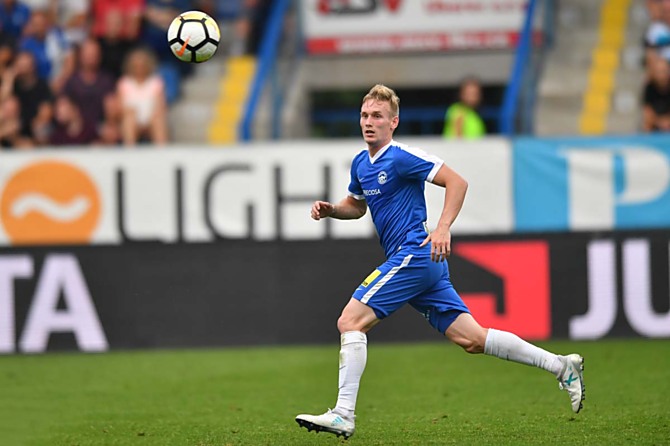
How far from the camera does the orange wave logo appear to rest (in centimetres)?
1429

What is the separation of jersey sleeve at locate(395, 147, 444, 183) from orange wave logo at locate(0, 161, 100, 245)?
7.26 meters

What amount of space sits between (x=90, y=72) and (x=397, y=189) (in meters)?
9.35

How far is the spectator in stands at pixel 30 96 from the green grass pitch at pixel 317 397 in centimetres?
354

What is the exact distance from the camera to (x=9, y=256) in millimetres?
14125

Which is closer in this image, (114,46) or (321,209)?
(321,209)

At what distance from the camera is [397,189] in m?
7.86

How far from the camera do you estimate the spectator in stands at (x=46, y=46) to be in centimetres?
1716

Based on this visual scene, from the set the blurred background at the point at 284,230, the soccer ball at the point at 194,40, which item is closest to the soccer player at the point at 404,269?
the soccer ball at the point at 194,40

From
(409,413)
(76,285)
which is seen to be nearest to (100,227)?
(76,285)

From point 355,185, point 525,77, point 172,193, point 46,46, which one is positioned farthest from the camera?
point 46,46

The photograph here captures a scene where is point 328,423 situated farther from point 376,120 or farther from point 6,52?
point 6,52

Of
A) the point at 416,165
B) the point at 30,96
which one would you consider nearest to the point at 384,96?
the point at 416,165

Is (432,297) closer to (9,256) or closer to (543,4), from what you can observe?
(9,256)

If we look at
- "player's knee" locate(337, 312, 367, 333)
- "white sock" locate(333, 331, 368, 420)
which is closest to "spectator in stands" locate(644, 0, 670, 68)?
"player's knee" locate(337, 312, 367, 333)
